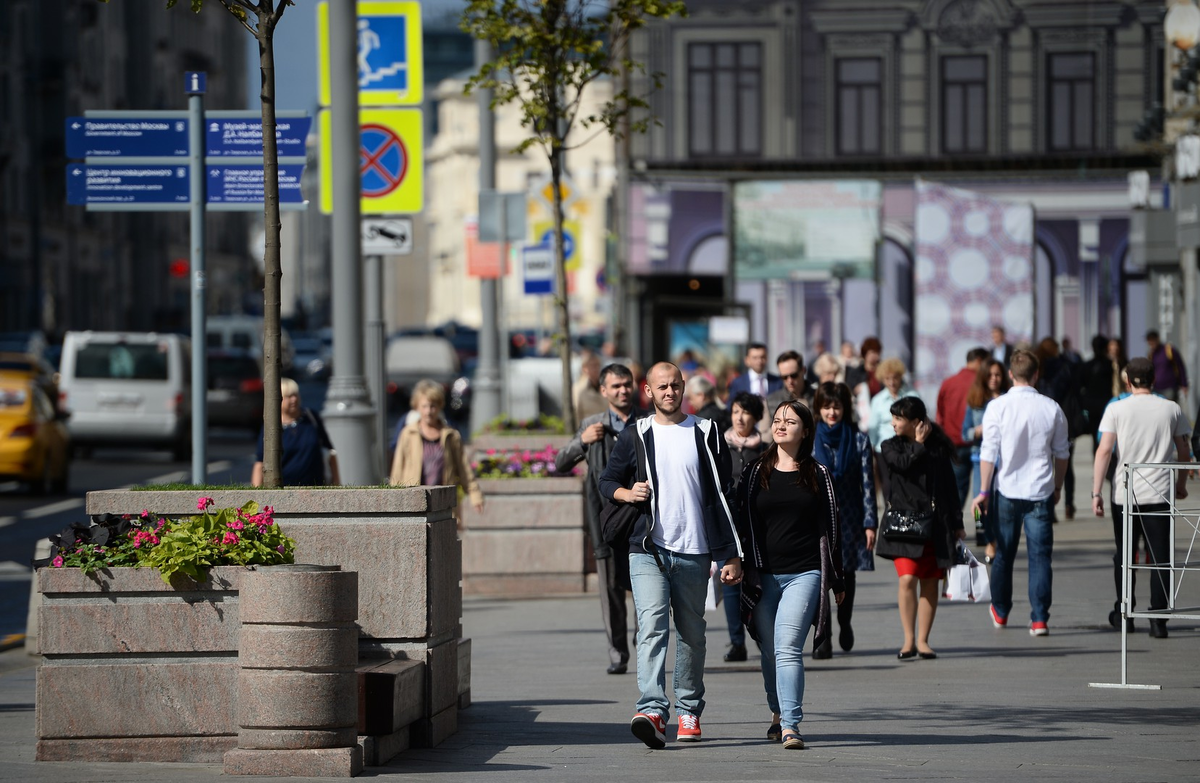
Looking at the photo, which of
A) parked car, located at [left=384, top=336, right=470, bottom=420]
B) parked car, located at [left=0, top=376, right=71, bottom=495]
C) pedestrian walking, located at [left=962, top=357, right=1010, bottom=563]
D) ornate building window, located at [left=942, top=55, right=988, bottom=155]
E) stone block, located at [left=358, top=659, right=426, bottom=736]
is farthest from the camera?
parked car, located at [left=384, top=336, right=470, bottom=420]

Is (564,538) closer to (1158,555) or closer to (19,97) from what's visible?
(1158,555)

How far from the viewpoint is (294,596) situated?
7.14 metres

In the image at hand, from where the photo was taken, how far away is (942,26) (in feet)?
132

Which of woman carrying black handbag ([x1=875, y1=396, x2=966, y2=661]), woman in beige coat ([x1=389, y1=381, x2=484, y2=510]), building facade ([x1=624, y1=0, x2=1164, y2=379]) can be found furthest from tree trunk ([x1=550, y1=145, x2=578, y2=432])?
building facade ([x1=624, y1=0, x2=1164, y2=379])

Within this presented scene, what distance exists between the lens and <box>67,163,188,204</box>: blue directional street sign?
1100 centimetres

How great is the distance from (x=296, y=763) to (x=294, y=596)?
0.63 m

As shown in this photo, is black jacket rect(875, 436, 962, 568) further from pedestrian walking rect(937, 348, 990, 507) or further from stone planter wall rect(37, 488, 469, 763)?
pedestrian walking rect(937, 348, 990, 507)

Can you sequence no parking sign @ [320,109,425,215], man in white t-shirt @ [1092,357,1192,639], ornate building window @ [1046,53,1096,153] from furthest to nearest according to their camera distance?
1. ornate building window @ [1046,53,1096,153]
2. no parking sign @ [320,109,425,215]
3. man in white t-shirt @ [1092,357,1192,639]

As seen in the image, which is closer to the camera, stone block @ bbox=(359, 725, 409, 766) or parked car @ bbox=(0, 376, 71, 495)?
stone block @ bbox=(359, 725, 409, 766)

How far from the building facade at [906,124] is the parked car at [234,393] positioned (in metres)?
8.13

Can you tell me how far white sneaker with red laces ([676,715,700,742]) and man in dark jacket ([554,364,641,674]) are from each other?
5.54 feet

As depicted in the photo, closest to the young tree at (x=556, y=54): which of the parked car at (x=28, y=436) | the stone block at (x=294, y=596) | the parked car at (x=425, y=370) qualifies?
the stone block at (x=294, y=596)

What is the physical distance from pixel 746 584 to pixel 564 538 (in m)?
5.98

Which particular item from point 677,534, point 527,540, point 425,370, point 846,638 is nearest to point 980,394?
point 527,540
